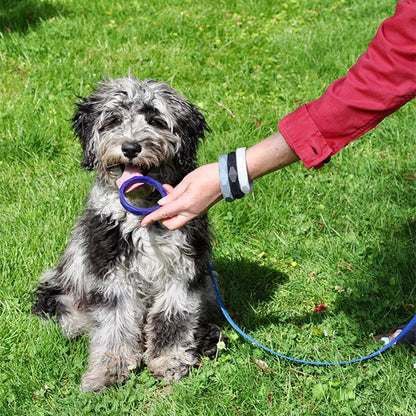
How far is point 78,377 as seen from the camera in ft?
12.3

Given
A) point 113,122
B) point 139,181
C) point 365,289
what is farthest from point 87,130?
point 365,289

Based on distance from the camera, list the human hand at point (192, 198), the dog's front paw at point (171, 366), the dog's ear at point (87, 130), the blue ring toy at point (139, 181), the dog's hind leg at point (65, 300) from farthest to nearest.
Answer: the dog's hind leg at point (65, 300) < the dog's front paw at point (171, 366) < the dog's ear at point (87, 130) < the blue ring toy at point (139, 181) < the human hand at point (192, 198)

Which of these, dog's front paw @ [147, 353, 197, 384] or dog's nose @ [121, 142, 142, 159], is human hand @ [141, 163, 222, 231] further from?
dog's front paw @ [147, 353, 197, 384]

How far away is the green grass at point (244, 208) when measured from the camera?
140 inches

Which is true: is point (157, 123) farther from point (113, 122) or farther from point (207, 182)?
point (207, 182)

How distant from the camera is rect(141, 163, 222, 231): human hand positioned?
284 cm

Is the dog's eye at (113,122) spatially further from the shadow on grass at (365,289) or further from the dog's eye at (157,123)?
the shadow on grass at (365,289)

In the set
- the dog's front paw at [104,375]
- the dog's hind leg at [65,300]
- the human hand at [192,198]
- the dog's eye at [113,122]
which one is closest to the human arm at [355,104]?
the human hand at [192,198]

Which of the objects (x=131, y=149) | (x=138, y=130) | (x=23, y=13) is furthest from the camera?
(x=23, y=13)

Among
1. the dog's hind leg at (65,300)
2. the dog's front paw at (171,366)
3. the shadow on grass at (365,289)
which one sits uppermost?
the dog's hind leg at (65,300)

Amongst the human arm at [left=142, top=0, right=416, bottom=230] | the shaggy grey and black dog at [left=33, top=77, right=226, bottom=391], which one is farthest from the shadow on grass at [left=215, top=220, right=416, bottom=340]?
the human arm at [left=142, top=0, right=416, bottom=230]

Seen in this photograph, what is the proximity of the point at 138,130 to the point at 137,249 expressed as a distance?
70 centimetres

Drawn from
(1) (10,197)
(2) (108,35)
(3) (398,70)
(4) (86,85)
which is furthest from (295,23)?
(3) (398,70)

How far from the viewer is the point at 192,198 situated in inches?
114
